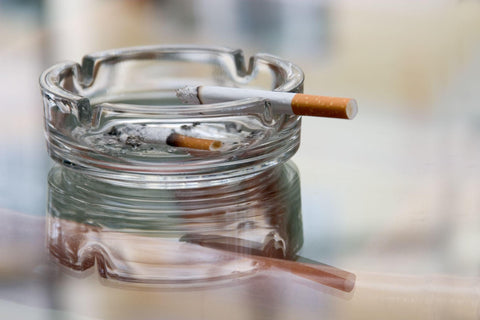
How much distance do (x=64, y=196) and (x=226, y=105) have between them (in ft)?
0.51

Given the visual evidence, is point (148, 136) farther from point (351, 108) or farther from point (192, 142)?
point (351, 108)

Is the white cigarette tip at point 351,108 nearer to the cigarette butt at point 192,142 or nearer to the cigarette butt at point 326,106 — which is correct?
the cigarette butt at point 326,106

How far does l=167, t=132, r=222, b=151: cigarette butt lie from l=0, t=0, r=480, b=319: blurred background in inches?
3.7

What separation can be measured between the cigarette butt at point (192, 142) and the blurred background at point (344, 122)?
9 cm

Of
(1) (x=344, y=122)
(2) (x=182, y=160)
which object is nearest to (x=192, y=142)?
(2) (x=182, y=160)

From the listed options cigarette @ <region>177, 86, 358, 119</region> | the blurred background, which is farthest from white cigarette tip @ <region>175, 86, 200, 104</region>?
the blurred background

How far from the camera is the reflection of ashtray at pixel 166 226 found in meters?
0.57

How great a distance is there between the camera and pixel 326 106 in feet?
2.07

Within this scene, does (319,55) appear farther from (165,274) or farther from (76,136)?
(165,274)

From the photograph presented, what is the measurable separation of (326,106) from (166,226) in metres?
0.15

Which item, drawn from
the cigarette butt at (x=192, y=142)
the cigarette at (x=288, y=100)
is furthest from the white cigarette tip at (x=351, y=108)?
the cigarette butt at (x=192, y=142)

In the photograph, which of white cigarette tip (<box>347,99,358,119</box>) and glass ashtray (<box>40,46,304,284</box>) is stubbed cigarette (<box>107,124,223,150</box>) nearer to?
glass ashtray (<box>40,46,304,284</box>)

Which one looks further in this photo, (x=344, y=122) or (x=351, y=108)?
(x=344, y=122)

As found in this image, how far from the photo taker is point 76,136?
68 cm
